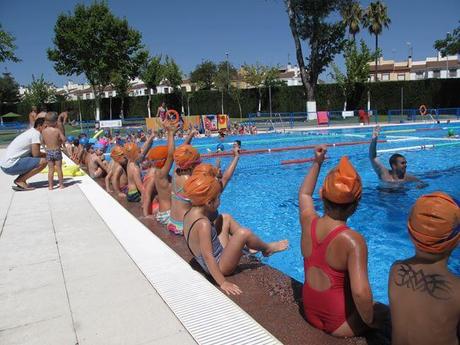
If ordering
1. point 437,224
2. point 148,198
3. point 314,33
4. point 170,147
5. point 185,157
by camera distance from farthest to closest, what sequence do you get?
point 314,33 < point 148,198 < point 170,147 < point 185,157 < point 437,224

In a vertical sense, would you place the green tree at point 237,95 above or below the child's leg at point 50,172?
above

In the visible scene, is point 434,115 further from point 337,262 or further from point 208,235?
point 337,262

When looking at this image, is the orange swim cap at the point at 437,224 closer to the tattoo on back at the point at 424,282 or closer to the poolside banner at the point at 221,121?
the tattoo on back at the point at 424,282

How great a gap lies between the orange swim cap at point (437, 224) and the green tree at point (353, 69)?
133 feet

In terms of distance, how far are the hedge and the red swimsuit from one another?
40.8 metres

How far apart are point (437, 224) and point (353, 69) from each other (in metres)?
41.1

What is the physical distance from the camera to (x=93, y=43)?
41.1 meters

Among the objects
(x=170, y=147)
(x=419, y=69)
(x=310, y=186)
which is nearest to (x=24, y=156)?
(x=170, y=147)

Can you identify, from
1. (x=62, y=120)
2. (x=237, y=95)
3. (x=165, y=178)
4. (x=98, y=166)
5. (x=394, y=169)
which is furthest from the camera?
(x=237, y=95)

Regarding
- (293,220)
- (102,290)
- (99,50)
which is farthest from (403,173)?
(99,50)

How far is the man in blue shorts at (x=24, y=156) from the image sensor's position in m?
8.26

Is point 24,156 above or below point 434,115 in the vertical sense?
below

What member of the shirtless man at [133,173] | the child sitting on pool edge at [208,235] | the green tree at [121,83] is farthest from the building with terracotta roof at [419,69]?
the child sitting on pool edge at [208,235]

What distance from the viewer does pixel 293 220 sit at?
775cm
